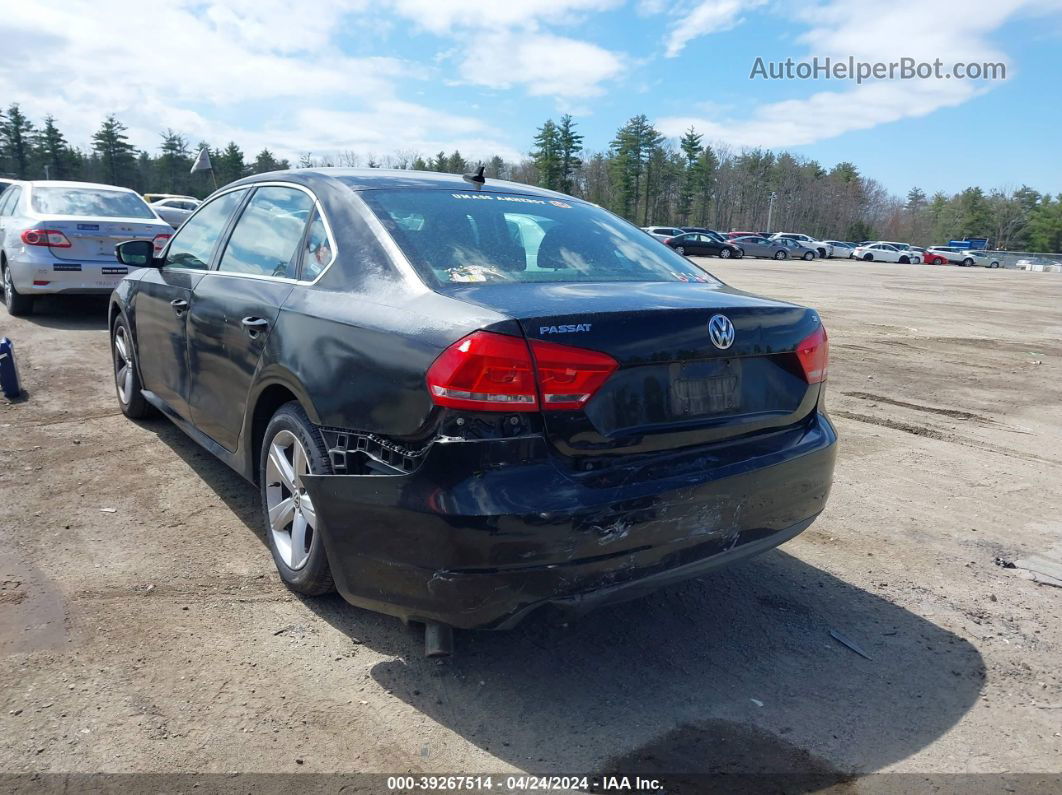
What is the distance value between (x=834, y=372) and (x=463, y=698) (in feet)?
22.7

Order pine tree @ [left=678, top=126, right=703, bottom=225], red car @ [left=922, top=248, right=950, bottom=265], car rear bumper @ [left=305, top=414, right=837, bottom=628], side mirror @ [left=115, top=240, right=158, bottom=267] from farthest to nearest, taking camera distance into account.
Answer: pine tree @ [left=678, top=126, right=703, bottom=225] → red car @ [left=922, top=248, right=950, bottom=265] → side mirror @ [left=115, top=240, right=158, bottom=267] → car rear bumper @ [left=305, top=414, right=837, bottom=628]

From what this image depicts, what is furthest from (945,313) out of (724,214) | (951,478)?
(724,214)

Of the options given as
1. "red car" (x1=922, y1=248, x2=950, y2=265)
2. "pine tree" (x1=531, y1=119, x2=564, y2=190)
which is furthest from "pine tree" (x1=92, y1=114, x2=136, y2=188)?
"red car" (x1=922, y1=248, x2=950, y2=265)

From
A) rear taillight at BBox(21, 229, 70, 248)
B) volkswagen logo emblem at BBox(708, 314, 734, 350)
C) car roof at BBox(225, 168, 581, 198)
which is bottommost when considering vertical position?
volkswagen logo emblem at BBox(708, 314, 734, 350)

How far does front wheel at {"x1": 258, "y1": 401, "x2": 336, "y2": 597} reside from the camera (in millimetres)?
2961

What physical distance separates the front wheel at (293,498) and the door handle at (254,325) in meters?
0.36

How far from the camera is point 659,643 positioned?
3.09m

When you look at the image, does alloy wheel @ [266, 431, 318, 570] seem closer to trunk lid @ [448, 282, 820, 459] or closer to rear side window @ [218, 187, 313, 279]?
rear side window @ [218, 187, 313, 279]

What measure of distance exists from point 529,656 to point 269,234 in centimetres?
223

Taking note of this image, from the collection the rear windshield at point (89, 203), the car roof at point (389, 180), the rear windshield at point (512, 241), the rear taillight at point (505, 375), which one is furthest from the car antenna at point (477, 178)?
the rear windshield at point (89, 203)

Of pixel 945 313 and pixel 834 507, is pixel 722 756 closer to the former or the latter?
pixel 834 507

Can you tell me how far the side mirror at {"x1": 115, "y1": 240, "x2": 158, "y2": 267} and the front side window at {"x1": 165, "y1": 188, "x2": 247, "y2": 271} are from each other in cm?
14

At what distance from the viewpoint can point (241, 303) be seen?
3.54 meters

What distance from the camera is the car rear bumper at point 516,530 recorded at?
2.32 m
